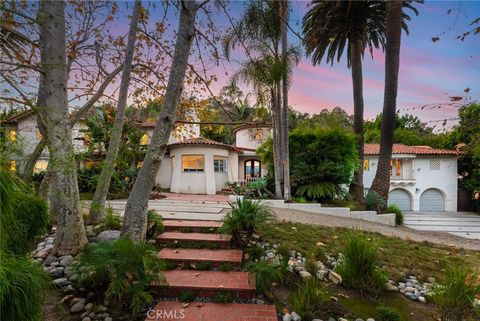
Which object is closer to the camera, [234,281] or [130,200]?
[234,281]

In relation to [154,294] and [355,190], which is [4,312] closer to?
[154,294]

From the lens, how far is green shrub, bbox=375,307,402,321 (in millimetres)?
3051

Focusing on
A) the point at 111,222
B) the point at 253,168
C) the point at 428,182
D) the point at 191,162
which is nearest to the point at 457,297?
the point at 111,222

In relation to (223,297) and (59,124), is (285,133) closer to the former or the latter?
(223,297)

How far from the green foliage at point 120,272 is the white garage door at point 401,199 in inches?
893

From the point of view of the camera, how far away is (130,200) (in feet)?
14.4

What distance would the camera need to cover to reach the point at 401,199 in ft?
68.6

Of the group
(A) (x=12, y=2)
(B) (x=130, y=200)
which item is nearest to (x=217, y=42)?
(A) (x=12, y=2)

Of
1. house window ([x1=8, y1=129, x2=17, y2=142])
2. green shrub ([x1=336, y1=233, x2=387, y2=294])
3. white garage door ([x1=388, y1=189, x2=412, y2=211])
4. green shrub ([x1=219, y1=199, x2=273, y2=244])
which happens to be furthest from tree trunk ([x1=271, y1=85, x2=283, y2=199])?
white garage door ([x1=388, y1=189, x2=412, y2=211])

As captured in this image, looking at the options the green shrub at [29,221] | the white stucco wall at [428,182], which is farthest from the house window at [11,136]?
the white stucco wall at [428,182]

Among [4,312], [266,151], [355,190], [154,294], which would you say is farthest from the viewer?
[266,151]

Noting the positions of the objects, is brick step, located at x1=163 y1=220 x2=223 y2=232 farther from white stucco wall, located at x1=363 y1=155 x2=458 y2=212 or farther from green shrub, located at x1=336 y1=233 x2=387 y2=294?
white stucco wall, located at x1=363 y1=155 x2=458 y2=212

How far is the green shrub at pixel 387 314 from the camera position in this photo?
305 centimetres

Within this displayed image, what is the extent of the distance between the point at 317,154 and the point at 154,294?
1010cm
